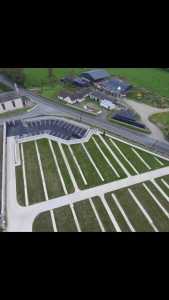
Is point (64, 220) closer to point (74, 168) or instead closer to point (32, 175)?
point (74, 168)

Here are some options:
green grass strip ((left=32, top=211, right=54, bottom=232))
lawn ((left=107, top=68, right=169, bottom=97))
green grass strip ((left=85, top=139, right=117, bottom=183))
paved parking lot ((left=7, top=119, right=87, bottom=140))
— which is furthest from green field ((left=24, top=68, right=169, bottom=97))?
green grass strip ((left=32, top=211, right=54, bottom=232))

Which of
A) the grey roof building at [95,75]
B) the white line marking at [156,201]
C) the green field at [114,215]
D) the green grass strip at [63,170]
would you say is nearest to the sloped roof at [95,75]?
the grey roof building at [95,75]

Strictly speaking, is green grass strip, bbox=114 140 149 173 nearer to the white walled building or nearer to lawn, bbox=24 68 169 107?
lawn, bbox=24 68 169 107

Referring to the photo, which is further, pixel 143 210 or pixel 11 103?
pixel 11 103

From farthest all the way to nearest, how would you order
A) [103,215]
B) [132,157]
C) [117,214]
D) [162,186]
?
[132,157]
[162,186]
[117,214]
[103,215]

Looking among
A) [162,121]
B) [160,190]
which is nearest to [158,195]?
[160,190]

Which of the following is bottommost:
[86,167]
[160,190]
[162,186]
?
[160,190]
